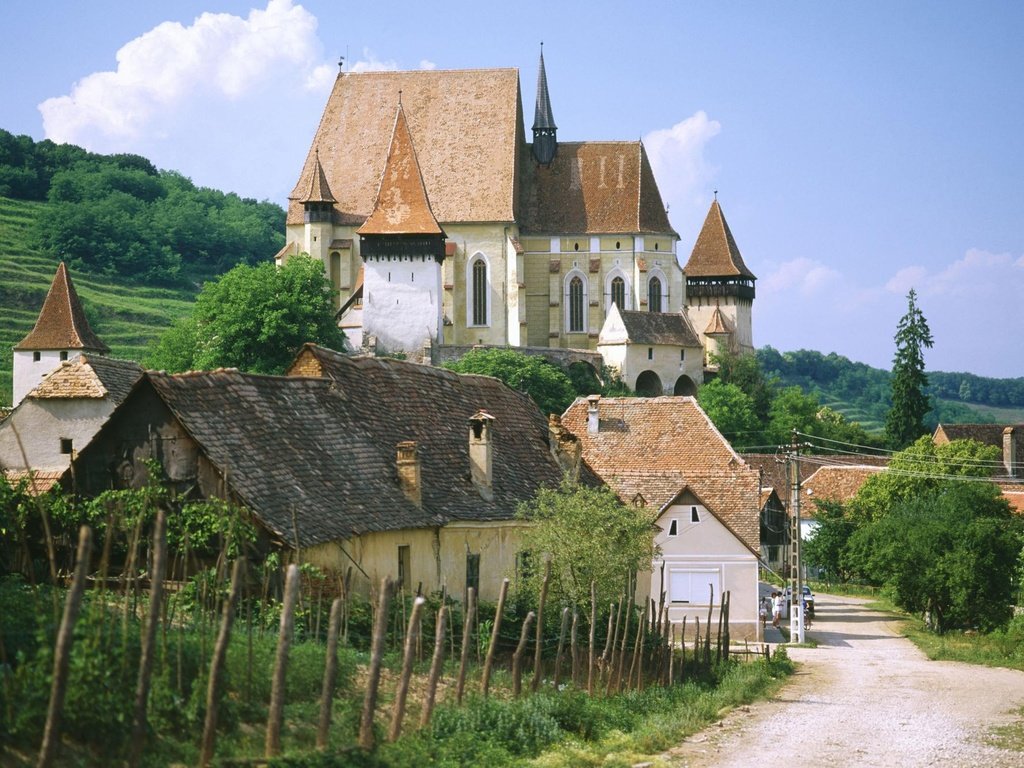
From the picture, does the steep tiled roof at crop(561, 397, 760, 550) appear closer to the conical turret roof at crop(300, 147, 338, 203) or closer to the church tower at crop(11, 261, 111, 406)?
the church tower at crop(11, 261, 111, 406)

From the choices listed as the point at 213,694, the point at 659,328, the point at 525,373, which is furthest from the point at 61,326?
the point at 213,694

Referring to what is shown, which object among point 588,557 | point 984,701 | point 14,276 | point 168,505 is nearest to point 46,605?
point 168,505

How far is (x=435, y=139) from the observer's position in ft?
289

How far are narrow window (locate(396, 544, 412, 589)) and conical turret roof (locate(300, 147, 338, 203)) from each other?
61874mm

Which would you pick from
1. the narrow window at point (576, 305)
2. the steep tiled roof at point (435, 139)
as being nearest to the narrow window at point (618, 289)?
the narrow window at point (576, 305)

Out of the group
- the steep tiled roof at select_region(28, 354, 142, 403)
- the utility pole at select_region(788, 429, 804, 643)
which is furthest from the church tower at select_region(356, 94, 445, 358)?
the steep tiled roof at select_region(28, 354, 142, 403)

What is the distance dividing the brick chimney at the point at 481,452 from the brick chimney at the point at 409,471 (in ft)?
8.85

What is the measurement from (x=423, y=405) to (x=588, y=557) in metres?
4.82

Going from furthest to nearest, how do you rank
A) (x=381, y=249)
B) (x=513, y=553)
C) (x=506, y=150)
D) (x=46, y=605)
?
(x=506, y=150) < (x=381, y=249) < (x=513, y=553) < (x=46, y=605)

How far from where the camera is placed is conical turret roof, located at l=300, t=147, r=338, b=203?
83312 millimetres

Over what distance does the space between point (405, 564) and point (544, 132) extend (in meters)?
71.8

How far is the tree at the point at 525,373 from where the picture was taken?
242 ft

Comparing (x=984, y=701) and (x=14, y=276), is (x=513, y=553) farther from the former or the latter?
(x=14, y=276)

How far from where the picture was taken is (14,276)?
101500mm
